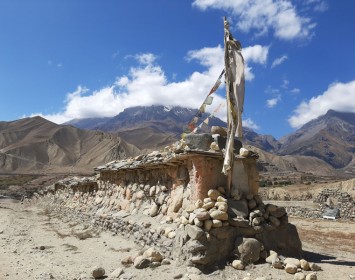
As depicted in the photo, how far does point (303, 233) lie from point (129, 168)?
753cm

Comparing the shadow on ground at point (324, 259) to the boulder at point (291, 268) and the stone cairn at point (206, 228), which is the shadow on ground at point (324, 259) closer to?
the stone cairn at point (206, 228)

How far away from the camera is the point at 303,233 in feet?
51.1

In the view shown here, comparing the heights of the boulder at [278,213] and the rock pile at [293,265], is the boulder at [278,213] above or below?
above

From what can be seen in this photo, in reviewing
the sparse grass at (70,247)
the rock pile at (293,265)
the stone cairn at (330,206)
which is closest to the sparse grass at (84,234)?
the sparse grass at (70,247)

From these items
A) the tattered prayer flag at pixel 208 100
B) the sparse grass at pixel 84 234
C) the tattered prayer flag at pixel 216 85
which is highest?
the tattered prayer flag at pixel 216 85

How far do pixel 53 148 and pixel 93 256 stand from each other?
11315cm

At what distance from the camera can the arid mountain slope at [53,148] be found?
10419cm

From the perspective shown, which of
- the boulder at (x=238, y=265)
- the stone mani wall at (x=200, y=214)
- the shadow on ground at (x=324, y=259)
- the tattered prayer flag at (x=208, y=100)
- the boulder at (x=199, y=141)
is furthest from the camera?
the tattered prayer flag at (x=208, y=100)

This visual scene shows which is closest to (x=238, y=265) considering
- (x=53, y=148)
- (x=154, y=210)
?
(x=154, y=210)

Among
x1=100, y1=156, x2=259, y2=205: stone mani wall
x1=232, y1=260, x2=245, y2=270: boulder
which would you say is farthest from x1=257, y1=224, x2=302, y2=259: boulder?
x1=100, y1=156, x2=259, y2=205: stone mani wall

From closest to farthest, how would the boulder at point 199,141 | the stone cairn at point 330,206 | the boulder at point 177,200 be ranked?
the boulder at point 199,141
the boulder at point 177,200
the stone cairn at point 330,206

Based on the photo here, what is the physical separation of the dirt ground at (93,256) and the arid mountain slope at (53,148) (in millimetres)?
82920

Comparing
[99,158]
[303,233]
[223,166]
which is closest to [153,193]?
[223,166]

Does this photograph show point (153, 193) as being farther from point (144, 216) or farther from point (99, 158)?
point (99, 158)
